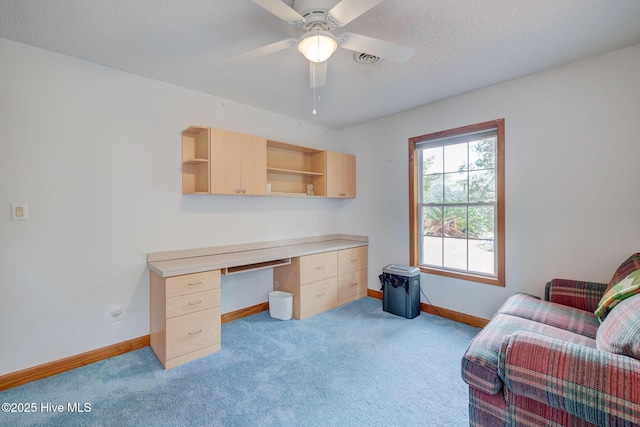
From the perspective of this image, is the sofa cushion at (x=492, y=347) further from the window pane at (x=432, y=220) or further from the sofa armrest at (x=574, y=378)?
the window pane at (x=432, y=220)

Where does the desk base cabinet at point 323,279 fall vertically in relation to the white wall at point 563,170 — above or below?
below

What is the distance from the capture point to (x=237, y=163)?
2832 millimetres

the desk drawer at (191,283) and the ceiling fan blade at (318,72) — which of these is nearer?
the ceiling fan blade at (318,72)

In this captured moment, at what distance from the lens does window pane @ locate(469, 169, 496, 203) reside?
285cm

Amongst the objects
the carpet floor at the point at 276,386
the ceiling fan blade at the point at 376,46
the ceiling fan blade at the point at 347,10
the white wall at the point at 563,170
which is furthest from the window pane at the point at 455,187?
the ceiling fan blade at the point at 347,10

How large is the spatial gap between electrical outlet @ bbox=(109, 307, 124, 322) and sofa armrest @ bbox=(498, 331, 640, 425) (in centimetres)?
286

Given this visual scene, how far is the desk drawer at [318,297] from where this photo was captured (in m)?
3.10

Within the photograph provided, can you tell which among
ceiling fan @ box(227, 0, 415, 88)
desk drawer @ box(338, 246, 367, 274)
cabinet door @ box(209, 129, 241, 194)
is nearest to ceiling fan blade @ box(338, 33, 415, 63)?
ceiling fan @ box(227, 0, 415, 88)

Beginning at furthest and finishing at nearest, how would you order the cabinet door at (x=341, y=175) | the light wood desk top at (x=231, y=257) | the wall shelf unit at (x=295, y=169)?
the cabinet door at (x=341, y=175)
the wall shelf unit at (x=295, y=169)
the light wood desk top at (x=231, y=257)

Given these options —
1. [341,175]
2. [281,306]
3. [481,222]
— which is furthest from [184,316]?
[481,222]

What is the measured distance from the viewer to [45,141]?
82.6 inches

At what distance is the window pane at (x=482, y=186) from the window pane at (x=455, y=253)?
0.49 meters

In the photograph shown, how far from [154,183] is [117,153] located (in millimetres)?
372

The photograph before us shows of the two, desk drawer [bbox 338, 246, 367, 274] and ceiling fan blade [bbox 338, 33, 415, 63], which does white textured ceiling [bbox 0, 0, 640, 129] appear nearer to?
ceiling fan blade [bbox 338, 33, 415, 63]
